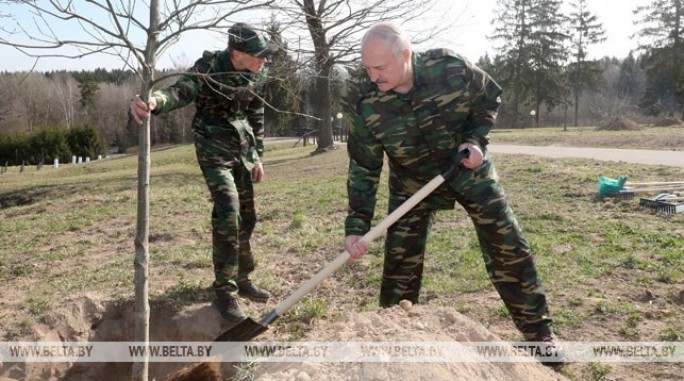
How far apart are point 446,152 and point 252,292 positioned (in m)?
2.16

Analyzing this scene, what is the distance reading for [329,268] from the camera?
2.94m

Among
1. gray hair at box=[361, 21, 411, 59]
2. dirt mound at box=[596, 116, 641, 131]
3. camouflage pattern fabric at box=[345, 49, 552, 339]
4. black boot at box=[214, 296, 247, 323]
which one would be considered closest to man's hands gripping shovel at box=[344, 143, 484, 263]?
camouflage pattern fabric at box=[345, 49, 552, 339]

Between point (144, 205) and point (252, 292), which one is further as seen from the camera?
point (252, 292)

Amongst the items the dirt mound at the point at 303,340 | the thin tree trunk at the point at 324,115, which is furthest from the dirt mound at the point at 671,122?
the dirt mound at the point at 303,340

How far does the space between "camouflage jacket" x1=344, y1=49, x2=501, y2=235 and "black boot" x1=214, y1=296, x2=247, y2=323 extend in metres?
1.42

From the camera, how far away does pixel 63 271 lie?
18.4 feet

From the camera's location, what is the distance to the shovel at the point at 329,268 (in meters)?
2.94

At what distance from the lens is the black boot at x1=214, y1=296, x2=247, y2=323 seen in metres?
4.18

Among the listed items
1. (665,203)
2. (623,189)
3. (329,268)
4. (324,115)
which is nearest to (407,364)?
(329,268)

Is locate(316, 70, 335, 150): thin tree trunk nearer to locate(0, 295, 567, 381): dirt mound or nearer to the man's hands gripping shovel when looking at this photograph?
locate(0, 295, 567, 381): dirt mound

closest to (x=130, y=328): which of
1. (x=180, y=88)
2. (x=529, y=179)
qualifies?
(x=180, y=88)

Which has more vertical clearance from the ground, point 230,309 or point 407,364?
point 407,364

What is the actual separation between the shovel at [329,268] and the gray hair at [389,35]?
68 cm

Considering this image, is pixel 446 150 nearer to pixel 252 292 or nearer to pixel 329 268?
pixel 329 268
